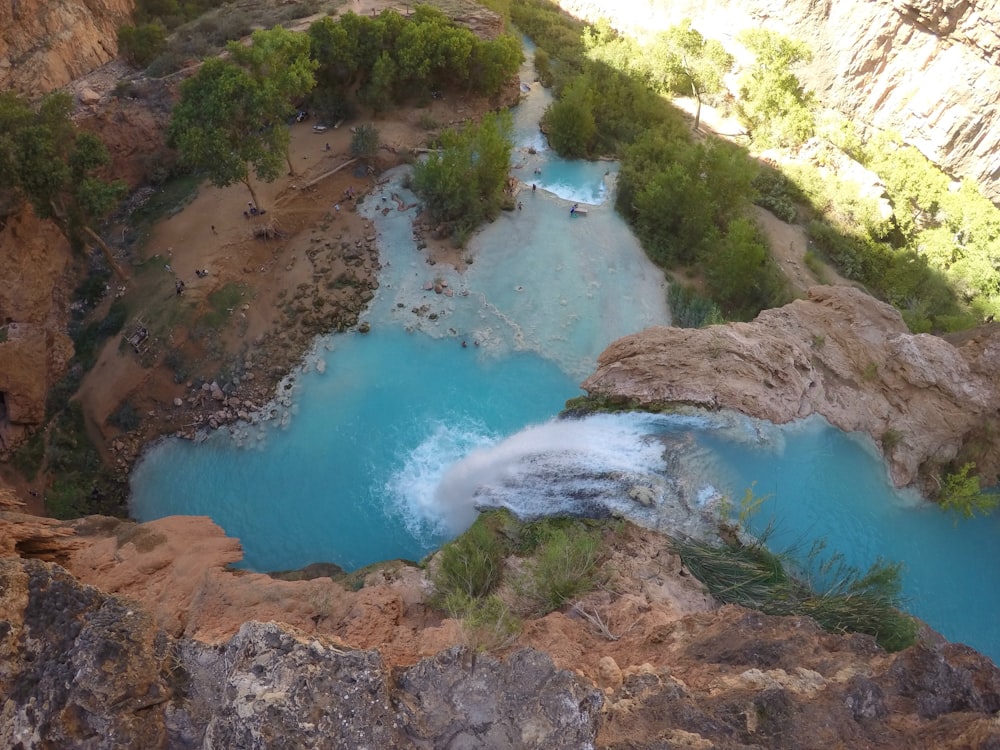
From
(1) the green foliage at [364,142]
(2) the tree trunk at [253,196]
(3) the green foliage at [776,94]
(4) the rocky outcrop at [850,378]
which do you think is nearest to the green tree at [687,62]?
(3) the green foliage at [776,94]

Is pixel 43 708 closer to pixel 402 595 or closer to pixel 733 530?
pixel 402 595

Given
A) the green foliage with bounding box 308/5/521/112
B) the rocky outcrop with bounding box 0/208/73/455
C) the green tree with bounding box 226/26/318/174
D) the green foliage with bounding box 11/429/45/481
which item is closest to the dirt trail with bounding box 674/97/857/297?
the green foliage with bounding box 308/5/521/112

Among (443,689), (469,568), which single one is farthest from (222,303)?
(443,689)

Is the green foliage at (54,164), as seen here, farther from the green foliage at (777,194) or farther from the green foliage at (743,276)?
the green foliage at (777,194)

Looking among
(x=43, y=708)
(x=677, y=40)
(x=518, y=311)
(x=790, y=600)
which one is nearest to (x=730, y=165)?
(x=518, y=311)

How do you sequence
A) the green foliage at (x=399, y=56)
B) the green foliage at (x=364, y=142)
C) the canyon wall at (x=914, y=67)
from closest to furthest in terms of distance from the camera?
the green foliage at (x=364, y=142), the green foliage at (x=399, y=56), the canyon wall at (x=914, y=67)
